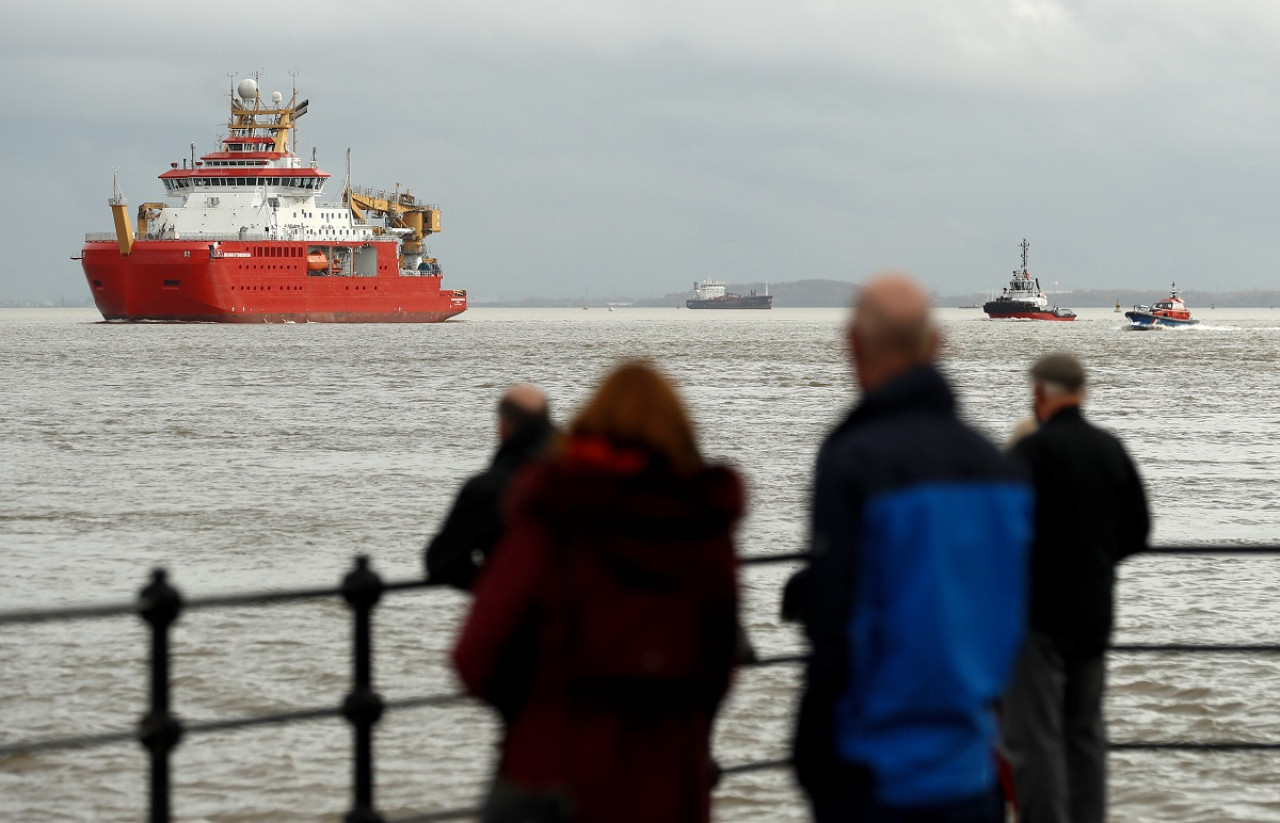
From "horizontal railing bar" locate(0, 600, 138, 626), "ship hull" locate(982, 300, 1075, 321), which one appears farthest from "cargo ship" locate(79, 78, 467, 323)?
"horizontal railing bar" locate(0, 600, 138, 626)

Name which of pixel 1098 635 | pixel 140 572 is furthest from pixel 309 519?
pixel 1098 635

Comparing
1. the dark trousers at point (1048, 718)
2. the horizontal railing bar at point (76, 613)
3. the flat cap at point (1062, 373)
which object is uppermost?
the flat cap at point (1062, 373)

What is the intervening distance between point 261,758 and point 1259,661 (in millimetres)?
6581

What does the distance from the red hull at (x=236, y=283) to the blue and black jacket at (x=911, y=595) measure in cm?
8632

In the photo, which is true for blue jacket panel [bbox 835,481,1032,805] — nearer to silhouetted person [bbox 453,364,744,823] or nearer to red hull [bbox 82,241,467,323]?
silhouetted person [bbox 453,364,744,823]

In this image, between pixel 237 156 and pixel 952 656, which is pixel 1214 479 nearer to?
pixel 952 656

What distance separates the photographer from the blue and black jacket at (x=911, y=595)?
97.1 inches

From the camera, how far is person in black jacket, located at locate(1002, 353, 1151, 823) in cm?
391

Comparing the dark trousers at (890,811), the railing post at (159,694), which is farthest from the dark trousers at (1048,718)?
the railing post at (159,694)

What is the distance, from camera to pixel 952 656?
248 centimetres

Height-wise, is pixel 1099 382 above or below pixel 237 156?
below

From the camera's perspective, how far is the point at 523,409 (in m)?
3.44

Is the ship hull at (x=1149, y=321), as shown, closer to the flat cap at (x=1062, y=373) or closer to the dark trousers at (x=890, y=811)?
the flat cap at (x=1062, y=373)

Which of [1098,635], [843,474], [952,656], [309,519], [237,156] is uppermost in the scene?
[237,156]
